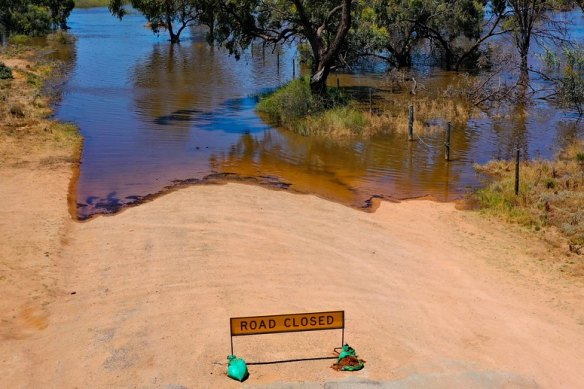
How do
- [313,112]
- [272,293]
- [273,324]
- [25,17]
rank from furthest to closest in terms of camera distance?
1. [25,17]
2. [313,112]
3. [272,293]
4. [273,324]

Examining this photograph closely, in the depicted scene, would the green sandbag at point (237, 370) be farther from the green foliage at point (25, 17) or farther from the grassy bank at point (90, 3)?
the grassy bank at point (90, 3)

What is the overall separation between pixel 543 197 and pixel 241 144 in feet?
39.9

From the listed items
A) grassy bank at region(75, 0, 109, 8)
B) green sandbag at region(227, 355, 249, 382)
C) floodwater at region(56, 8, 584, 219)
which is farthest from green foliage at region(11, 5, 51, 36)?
green sandbag at region(227, 355, 249, 382)

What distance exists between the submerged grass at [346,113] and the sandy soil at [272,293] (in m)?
9.08

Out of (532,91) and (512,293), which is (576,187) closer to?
(512,293)

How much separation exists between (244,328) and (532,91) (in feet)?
99.5

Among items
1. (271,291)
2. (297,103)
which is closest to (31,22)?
(297,103)

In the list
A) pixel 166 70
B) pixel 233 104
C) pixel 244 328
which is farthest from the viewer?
pixel 166 70

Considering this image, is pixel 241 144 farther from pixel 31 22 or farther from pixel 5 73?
pixel 31 22

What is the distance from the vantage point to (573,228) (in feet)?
51.9

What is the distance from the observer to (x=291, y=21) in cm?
3108

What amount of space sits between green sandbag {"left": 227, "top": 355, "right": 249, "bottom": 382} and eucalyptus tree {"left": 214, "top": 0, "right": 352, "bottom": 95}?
2124 centimetres

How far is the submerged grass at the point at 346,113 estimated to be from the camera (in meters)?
27.1

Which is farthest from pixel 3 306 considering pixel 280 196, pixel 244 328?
pixel 280 196
